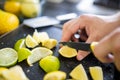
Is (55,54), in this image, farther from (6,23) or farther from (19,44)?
(6,23)

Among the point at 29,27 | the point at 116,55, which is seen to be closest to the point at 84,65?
the point at 116,55

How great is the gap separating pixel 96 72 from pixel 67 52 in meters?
0.12

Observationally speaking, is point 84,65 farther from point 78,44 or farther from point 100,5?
point 100,5

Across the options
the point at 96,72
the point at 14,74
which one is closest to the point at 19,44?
the point at 14,74

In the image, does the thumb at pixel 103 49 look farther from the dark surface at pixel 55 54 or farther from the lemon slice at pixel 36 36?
the lemon slice at pixel 36 36

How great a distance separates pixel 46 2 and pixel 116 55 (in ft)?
1.96

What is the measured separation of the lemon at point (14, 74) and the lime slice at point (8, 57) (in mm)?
41

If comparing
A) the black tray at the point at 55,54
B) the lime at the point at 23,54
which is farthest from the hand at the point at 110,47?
the lime at the point at 23,54

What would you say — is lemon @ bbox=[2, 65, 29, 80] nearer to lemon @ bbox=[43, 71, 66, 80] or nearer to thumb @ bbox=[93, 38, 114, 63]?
lemon @ bbox=[43, 71, 66, 80]

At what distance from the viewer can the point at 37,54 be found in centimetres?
69

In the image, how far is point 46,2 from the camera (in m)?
1.06

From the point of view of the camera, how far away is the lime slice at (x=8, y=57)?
2.14ft


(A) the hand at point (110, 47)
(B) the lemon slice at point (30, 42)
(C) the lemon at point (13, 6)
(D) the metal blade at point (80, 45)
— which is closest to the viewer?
(A) the hand at point (110, 47)

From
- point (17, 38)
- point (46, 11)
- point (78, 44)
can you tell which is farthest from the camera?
point (46, 11)
